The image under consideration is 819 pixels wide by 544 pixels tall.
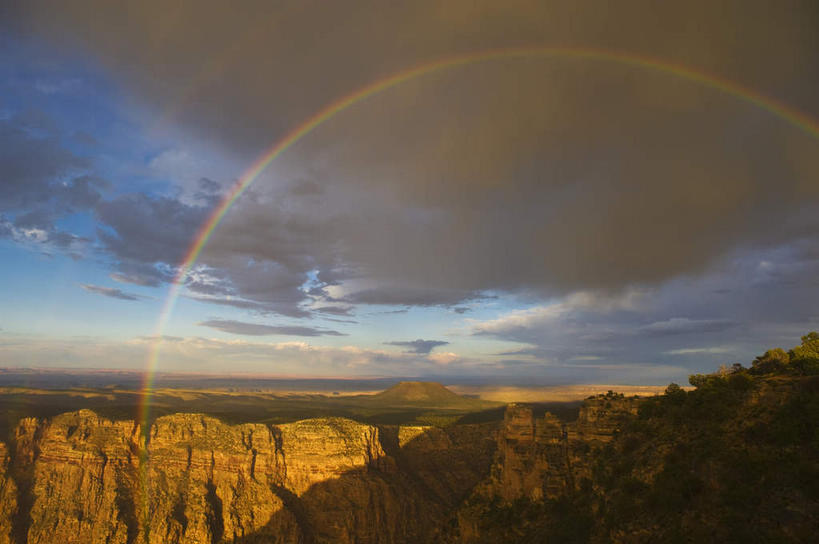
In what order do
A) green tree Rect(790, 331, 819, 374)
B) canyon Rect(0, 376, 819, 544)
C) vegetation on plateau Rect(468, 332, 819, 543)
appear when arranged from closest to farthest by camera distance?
vegetation on plateau Rect(468, 332, 819, 543) → canyon Rect(0, 376, 819, 544) → green tree Rect(790, 331, 819, 374)

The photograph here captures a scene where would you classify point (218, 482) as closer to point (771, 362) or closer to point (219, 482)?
point (219, 482)

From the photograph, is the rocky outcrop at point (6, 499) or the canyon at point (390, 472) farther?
the rocky outcrop at point (6, 499)

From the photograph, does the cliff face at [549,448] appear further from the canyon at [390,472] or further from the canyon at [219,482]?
the canyon at [219,482]

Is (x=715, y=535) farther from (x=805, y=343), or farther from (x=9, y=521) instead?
(x=9, y=521)

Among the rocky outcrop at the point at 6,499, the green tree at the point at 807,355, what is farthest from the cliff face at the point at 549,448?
the rocky outcrop at the point at 6,499

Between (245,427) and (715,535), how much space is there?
93226mm

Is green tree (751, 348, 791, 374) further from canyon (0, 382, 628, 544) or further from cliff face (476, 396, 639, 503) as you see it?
canyon (0, 382, 628, 544)

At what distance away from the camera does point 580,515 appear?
107 feet

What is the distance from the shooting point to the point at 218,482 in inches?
3506

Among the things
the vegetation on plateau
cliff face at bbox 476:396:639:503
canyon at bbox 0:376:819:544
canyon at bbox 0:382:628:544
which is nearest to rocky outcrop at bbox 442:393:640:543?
cliff face at bbox 476:396:639:503

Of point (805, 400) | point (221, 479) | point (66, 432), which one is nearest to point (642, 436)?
point (805, 400)

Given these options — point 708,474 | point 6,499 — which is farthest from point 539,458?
point 6,499

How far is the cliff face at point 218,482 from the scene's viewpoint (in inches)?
3216

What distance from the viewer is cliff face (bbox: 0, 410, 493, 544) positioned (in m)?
81.7
